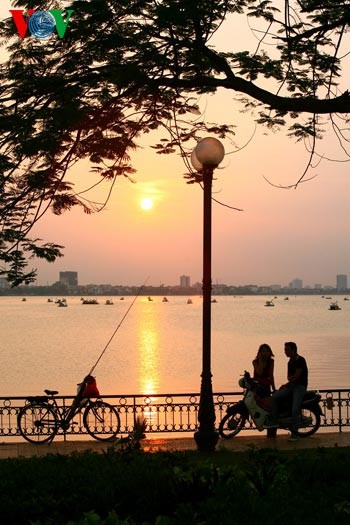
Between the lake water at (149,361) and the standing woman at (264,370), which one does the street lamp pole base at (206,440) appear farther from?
the lake water at (149,361)

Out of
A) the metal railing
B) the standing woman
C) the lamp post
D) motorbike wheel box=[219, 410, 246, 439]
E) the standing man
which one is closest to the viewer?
the lamp post

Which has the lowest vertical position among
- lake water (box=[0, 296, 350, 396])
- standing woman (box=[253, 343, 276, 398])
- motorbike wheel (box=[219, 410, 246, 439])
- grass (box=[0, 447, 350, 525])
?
lake water (box=[0, 296, 350, 396])

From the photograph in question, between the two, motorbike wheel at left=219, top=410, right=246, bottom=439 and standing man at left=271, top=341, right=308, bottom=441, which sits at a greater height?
standing man at left=271, top=341, right=308, bottom=441

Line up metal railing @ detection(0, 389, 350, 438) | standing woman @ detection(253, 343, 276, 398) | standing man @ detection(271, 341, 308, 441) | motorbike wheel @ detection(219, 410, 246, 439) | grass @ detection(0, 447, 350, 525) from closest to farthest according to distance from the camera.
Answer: grass @ detection(0, 447, 350, 525), standing man @ detection(271, 341, 308, 441), standing woman @ detection(253, 343, 276, 398), motorbike wheel @ detection(219, 410, 246, 439), metal railing @ detection(0, 389, 350, 438)

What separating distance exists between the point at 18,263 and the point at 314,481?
18.7ft

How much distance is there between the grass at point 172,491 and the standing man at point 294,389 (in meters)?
6.53

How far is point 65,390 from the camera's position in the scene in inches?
1849

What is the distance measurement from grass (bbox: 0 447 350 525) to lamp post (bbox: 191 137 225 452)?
14.2 ft

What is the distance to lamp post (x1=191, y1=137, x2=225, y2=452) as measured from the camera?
1298 centimetres

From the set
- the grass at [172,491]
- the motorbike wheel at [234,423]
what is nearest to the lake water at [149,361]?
the motorbike wheel at [234,423]

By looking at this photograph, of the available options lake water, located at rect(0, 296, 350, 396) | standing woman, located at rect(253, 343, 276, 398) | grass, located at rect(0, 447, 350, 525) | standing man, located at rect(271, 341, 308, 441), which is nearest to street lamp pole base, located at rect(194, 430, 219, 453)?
standing man, located at rect(271, 341, 308, 441)

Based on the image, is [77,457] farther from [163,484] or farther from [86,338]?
[86,338]

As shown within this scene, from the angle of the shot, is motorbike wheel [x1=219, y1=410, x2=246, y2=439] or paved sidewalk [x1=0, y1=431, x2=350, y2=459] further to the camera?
motorbike wheel [x1=219, y1=410, x2=246, y2=439]

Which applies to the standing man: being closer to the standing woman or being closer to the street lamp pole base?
the standing woman
